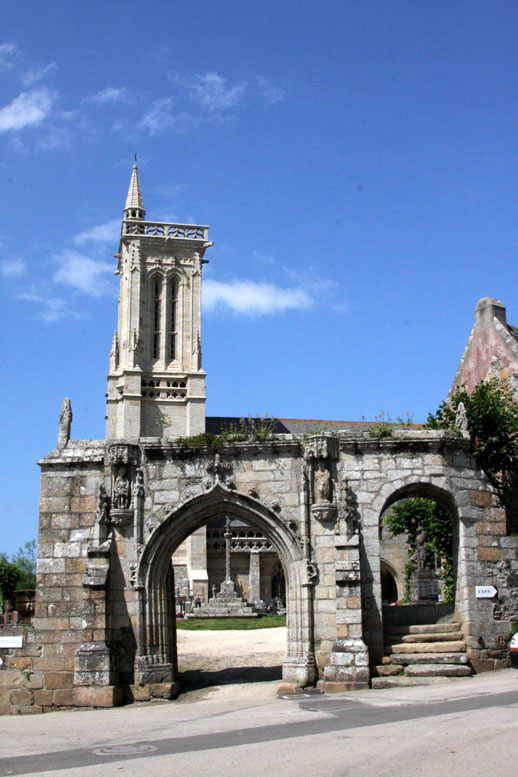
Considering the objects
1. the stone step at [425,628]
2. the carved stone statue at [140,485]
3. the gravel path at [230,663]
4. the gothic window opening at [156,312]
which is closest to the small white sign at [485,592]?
the stone step at [425,628]

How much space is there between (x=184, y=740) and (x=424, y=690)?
4625mm

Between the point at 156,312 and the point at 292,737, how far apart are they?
41.9 m

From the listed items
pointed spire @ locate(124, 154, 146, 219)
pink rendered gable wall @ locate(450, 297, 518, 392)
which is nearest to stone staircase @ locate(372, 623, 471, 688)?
pink rendered gable wall @ locate(450, 297, 518, 392)

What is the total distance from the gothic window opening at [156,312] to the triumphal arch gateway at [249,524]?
33.9 metres

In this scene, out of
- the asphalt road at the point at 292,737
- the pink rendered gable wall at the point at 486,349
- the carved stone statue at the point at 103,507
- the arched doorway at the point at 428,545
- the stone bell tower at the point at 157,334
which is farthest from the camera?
the stone bell tower at the point at 157,334

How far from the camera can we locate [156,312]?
50094mm

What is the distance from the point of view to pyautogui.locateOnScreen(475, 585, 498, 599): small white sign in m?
14.6

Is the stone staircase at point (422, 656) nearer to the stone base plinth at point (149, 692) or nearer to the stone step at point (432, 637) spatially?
the stone step at point (432, 637)

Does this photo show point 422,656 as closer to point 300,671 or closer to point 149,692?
point 300,671

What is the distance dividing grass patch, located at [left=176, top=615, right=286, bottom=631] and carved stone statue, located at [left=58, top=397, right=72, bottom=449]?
11.9 metres

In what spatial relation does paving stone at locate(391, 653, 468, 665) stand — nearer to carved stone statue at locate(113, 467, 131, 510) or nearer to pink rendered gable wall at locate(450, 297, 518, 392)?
carved stone statue at locate(113, 467, 131, 510)

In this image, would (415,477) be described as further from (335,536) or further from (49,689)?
(49,689)

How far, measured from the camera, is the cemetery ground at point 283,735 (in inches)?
313

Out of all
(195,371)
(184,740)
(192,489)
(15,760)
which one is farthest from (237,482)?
(195,371)
